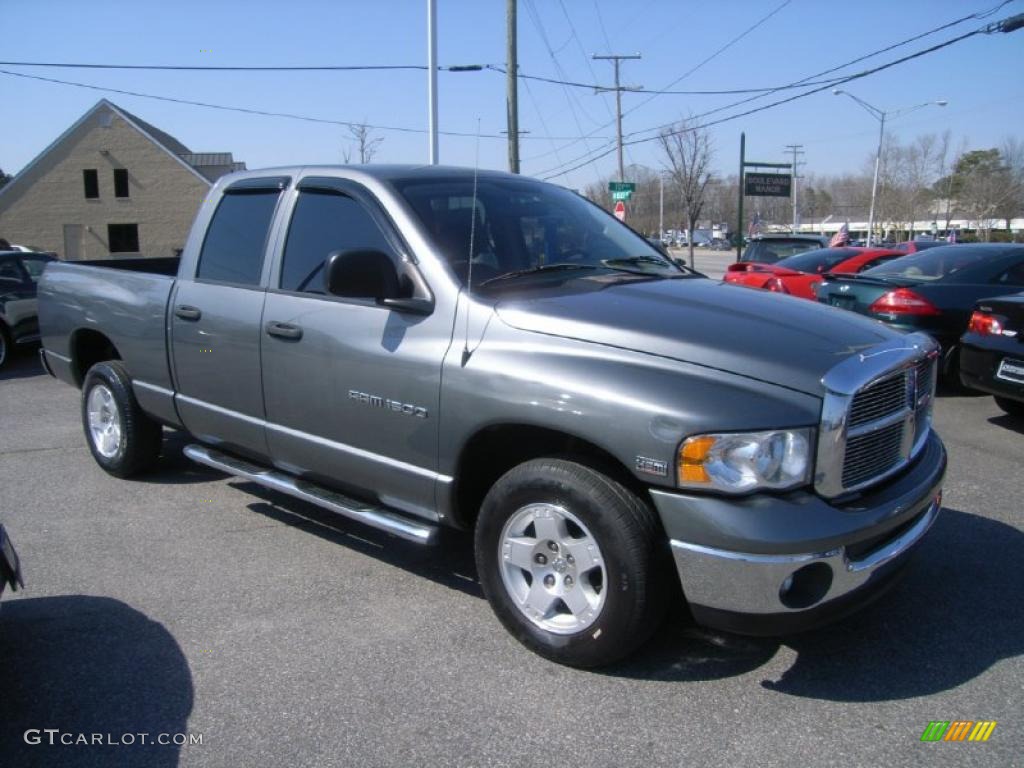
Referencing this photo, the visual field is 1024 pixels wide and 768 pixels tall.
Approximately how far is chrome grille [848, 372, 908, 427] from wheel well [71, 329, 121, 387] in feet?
15.8

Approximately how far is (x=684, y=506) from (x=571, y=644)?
75 cm

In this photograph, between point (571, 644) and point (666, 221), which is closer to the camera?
point (571, 644)

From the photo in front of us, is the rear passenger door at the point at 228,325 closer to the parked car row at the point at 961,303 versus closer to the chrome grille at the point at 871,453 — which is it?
the chrome grille at the point at 871,453

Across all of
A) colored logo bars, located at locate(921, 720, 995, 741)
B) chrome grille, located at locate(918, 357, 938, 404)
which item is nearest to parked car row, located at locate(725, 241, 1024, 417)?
chrome grille, located at locate(918, 357, 938, 404)

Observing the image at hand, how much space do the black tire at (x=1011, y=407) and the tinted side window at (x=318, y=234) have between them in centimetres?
577

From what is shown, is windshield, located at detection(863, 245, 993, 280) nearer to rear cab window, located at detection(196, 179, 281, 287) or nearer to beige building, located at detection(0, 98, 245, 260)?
rear cab window, located at detection(196, 179, 281, 287)

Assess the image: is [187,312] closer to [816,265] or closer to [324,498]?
[324,498]

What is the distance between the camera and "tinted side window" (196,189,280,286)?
14.1 ft

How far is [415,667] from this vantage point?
313cm

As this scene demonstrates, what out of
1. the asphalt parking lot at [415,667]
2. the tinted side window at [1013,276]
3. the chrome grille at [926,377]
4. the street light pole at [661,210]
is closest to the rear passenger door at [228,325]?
the asphalt parking lot at [415,667]

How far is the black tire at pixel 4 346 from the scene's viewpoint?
10.6 metres

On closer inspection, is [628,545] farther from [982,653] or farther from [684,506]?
[982,653]

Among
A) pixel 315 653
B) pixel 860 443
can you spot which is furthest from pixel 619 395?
pixel 315 653

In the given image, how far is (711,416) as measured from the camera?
2627 mm
